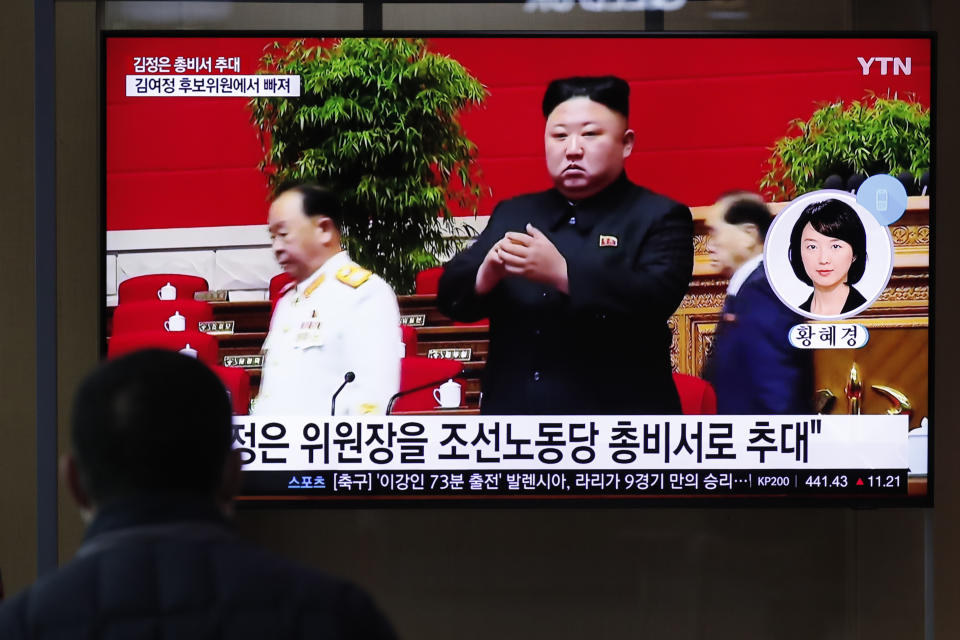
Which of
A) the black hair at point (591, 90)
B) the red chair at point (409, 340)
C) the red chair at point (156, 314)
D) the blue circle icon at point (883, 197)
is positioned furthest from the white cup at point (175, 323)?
the blue circle icon at point (883, 197)

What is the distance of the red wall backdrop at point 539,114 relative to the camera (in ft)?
11.3

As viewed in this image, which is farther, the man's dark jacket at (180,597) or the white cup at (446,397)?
the white cup at (446,397)

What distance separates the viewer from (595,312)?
11.2 feet

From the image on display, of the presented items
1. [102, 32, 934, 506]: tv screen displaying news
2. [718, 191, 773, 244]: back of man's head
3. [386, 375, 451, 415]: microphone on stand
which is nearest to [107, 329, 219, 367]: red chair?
[102, 32, 934, 506]: tv screen displaying news

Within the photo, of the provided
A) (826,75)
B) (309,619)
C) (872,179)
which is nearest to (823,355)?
(872,179)

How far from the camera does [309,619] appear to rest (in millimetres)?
1035

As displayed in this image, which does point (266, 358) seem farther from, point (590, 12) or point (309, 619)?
point (309, 619)

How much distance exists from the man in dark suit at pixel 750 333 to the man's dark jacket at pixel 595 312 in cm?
13

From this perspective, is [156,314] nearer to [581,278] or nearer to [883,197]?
[581,278]

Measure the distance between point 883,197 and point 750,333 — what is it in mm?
591

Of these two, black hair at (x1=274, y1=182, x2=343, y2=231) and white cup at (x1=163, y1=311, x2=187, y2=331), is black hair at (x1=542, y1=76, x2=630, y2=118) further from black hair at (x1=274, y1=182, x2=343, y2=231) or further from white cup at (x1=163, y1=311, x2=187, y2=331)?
white cup at (x1=163, y1=311, x2=187, y2=331)

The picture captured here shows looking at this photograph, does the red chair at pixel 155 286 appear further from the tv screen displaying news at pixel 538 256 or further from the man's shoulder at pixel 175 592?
the man's shoulder at pixel 175 592

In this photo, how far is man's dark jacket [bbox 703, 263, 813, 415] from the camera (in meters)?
3.41

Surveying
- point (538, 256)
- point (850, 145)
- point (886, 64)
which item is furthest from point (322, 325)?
point (886, 64)
